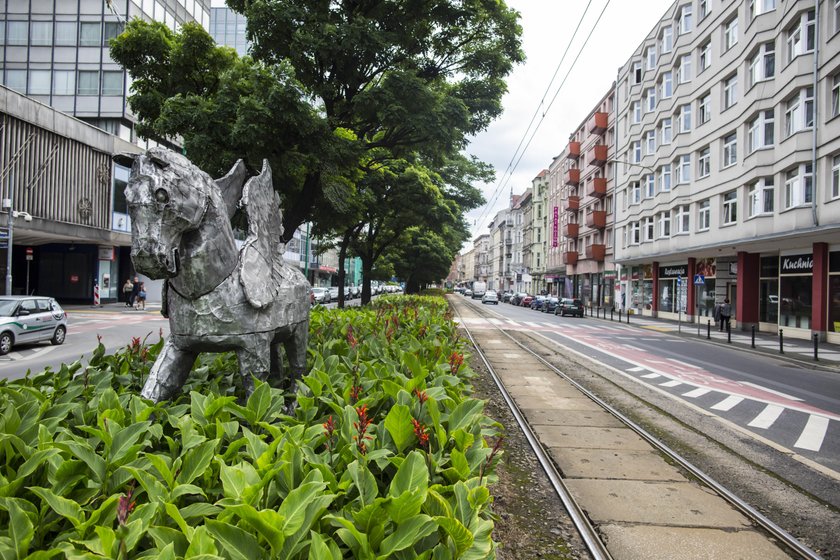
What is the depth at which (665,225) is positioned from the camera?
32.3 m

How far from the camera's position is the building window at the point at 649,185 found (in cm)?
3456

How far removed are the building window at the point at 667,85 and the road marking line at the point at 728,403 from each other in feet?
94.8

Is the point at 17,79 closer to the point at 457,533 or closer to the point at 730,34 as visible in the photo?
the point at 730,34

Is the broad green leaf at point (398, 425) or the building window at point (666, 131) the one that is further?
the building window at point (666, 131)

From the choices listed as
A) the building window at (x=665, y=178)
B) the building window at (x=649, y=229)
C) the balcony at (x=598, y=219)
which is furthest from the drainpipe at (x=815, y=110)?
the balcony at (x=598, y=219)

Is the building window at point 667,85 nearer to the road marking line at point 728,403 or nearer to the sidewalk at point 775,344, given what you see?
the sidewalk at point 775,344

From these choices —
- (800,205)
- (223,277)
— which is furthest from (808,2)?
(223,277)

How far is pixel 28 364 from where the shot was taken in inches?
464

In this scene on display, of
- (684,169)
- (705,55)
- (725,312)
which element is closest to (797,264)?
(725,312)

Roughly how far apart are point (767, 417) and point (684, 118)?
2754cm

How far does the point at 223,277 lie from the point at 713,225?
28.9 meters

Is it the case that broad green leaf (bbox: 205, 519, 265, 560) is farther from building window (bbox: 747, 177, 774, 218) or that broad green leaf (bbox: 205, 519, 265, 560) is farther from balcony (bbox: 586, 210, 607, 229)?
balcony (bbox: 586, 210, 607, 229)

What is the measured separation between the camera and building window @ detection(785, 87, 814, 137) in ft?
62.5

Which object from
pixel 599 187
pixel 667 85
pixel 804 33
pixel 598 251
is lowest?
pixel 598 251
